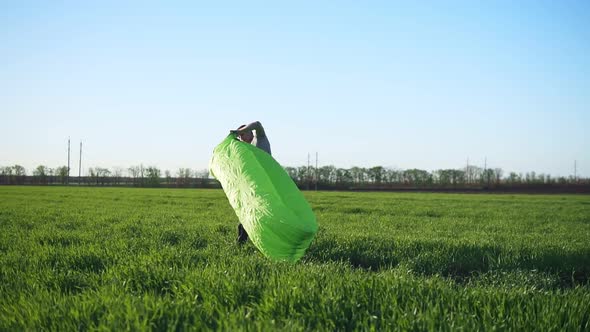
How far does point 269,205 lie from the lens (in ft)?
17.1

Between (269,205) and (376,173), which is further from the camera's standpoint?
(376,173)

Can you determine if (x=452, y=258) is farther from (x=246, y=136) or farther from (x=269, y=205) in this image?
(x=246, y=136)

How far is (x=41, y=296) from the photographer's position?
3.79m

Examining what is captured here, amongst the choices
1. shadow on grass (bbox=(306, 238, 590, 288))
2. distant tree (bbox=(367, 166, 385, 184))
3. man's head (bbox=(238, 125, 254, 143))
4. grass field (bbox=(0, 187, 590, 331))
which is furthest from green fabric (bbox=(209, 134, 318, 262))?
distant tree (bbox=(367, 166, 385, 184))

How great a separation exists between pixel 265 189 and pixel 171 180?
102m

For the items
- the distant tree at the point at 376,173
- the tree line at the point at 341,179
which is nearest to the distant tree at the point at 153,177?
the tree line at the point at 341,179

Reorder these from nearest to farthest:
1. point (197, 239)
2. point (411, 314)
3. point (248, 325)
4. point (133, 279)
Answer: point (248, 325) < point (411, 314) < point (133, 279) < point (197, 239)

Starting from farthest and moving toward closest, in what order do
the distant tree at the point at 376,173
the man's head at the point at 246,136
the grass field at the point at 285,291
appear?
the distant tree at the point at 376,173
the man's head at the point at 246,136
the grass field at the point at 285,291

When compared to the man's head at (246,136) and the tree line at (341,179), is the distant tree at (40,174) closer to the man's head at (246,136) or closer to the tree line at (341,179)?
the tree line at (341,179)

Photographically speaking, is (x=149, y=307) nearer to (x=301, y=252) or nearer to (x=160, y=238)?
(x=301, y=252)

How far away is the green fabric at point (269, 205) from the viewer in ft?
16.6

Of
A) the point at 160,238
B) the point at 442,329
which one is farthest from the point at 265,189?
the point at 160,238

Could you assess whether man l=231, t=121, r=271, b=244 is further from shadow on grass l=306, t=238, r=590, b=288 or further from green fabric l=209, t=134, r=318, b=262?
shadow on grass l=306, t=238, r=590, b=288

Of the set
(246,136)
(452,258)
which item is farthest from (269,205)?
(452,258)
